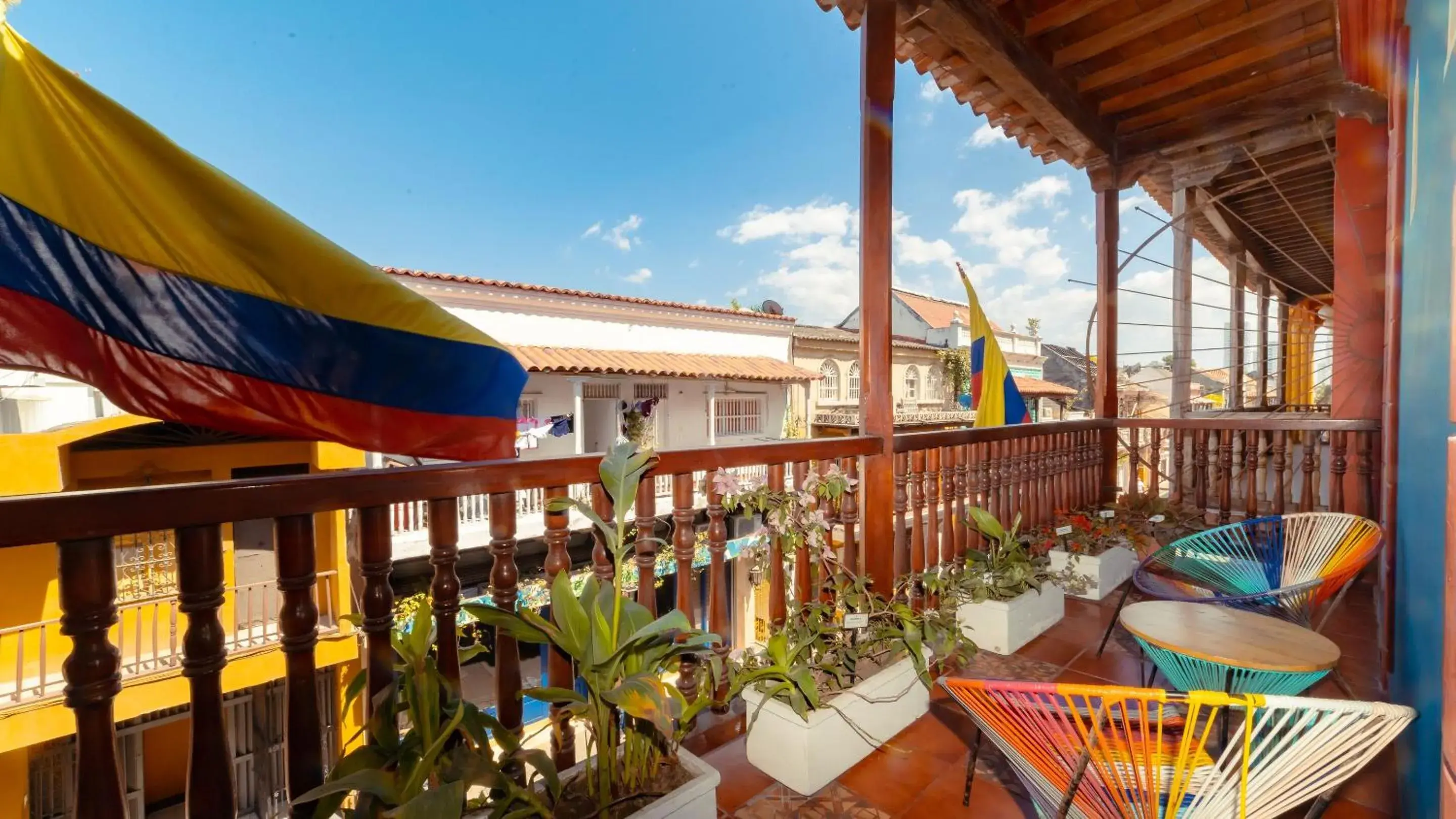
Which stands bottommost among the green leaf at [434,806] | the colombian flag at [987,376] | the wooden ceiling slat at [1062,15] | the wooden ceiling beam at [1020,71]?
the green leaf at [434,806]

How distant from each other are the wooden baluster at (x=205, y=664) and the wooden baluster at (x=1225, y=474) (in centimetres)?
482

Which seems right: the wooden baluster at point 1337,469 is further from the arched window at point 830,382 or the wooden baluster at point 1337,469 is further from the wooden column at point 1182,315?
the arched window at point 830,382

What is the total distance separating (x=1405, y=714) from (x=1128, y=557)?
2823mm

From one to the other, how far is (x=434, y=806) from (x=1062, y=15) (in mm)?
3884

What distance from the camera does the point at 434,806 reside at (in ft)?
3.14

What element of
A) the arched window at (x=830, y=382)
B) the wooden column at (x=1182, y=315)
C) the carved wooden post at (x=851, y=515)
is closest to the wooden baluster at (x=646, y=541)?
the carved wooden post at (x=851, y=515)

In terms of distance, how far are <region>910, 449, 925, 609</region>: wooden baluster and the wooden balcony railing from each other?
13 cm

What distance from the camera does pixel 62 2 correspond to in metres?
2.41

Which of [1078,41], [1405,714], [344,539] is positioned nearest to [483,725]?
[1405,714]

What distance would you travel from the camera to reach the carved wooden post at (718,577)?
1.84 meters

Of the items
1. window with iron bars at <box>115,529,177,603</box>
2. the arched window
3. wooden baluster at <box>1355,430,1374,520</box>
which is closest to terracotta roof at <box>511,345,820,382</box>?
the arched window

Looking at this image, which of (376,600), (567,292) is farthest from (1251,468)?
(567,292)

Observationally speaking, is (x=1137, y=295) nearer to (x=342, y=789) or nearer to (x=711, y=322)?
(x=342, y=789)

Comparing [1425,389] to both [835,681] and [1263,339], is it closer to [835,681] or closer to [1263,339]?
[835,681]
